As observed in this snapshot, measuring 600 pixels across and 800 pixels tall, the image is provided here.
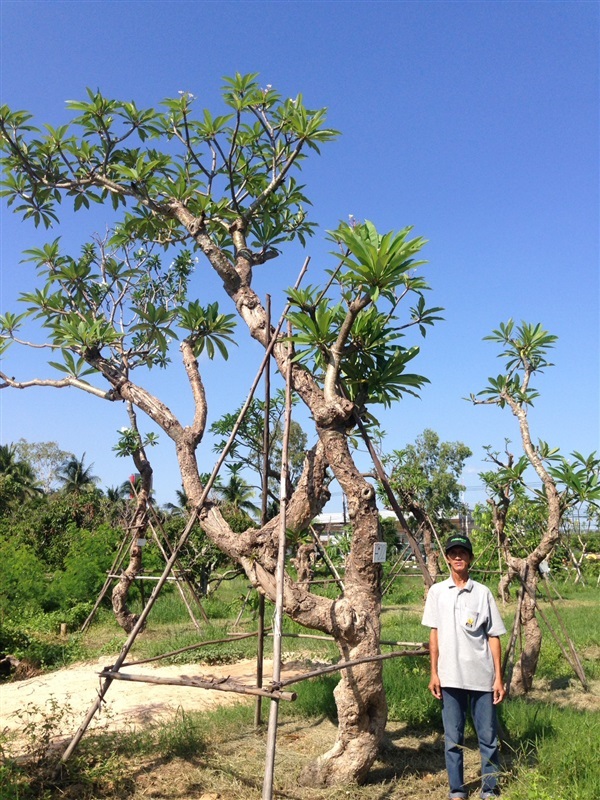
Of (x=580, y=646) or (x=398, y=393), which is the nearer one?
(x=398, y=393)

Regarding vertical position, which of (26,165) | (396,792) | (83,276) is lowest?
(396,792)

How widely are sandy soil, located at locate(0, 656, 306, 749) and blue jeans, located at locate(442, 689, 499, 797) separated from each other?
195 cm

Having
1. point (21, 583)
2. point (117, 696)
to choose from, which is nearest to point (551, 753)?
point (117, 696)

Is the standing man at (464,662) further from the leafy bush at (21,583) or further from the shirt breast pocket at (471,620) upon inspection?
the leafy bush at (21,583)

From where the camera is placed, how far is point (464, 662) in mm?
3686

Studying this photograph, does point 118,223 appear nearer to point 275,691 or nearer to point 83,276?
point 83,276

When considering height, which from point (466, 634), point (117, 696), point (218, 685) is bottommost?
point (117, 696)

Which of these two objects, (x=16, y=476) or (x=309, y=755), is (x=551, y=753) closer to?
(x=309, y=755)

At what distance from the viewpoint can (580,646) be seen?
310 inches

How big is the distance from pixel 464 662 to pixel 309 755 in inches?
56.8

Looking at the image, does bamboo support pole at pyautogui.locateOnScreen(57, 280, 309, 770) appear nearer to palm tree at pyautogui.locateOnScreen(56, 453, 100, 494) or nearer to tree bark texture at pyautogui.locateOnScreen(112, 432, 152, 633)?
tree bark texture at pyautogui.locateOnScreen(112, 432, 152, 633)

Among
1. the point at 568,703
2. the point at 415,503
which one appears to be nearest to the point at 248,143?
the point at 568,703

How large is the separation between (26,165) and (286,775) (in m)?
4.97

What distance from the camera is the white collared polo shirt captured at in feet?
12.0
